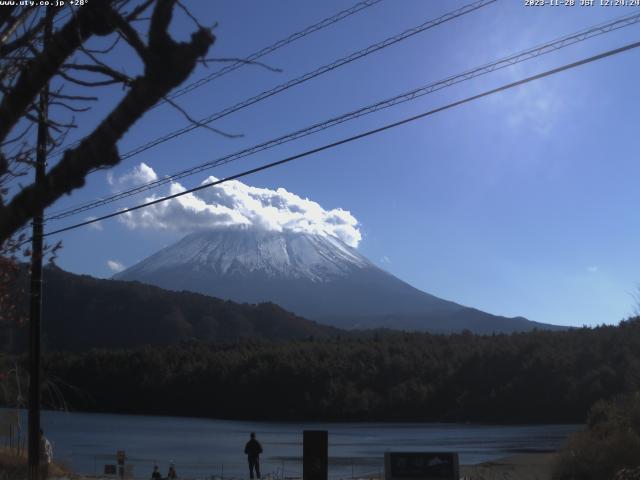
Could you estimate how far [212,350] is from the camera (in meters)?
102

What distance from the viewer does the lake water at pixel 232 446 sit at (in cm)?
3394

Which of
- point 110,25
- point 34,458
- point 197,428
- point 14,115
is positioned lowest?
point 197,428

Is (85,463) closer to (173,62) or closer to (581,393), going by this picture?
(173,62)

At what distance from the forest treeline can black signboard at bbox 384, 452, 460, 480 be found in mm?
66165

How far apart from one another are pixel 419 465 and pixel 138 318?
4624 inches

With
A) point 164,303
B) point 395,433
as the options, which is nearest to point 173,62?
point 395,433

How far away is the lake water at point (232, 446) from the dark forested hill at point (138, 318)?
41.1 m

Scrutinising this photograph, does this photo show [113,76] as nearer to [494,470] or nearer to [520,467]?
[494,470]

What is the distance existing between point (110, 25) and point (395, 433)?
2419 inches

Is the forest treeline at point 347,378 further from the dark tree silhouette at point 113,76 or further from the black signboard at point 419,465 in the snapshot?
the dark tree silhouette at point 113,76

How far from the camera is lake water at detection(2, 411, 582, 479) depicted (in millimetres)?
33938

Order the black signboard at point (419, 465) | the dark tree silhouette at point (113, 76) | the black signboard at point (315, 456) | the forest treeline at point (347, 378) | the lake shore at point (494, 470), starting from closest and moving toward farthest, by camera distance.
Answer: the dark tree silhouette at point (113, 76), the black signboard at point (315, 456), the black signboard at point (419, 465), the lake shore at point (494, 470), the forest treeline at point (347, 378)

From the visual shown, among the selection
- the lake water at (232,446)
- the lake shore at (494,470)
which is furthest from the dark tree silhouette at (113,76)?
the lake water at (232,446)

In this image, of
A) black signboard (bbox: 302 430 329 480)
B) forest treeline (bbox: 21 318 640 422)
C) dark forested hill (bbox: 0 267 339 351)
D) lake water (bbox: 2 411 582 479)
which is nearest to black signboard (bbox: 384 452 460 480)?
black signboard (bbox: 302 430 329 480)
